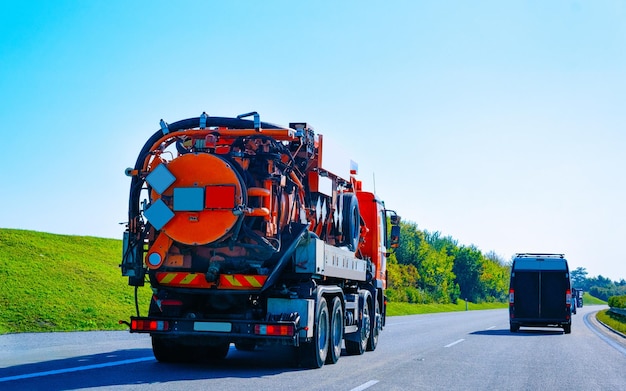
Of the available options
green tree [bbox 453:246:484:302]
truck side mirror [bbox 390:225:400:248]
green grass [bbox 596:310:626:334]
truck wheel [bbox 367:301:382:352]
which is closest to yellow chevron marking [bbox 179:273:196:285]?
truck wheel [bbox 367:301:382:352]

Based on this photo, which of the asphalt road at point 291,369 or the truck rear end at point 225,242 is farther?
the truck rear end at point 225,242

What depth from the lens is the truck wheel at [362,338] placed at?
15.3m

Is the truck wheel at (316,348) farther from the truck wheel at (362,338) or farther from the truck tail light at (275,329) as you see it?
the truck wheel at (362,338)

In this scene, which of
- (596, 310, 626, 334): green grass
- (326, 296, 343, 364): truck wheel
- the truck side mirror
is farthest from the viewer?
(596, 310, 626, 334): green grass

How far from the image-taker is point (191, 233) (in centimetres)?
1136

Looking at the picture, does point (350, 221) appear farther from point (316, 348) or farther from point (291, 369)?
point (291, 369)

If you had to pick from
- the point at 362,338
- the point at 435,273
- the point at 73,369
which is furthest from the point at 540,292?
the point at 435,273

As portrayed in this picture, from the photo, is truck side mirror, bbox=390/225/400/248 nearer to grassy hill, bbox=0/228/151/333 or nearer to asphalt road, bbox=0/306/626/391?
asphalt road, bbox=0/306/626/391

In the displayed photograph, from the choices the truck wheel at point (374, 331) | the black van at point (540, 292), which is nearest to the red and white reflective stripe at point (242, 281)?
the truck wheel at point (374, 331)

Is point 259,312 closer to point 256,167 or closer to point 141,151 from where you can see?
point 256,167

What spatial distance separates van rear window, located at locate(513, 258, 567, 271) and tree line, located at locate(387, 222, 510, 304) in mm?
15577

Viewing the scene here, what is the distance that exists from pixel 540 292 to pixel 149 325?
17818 mm

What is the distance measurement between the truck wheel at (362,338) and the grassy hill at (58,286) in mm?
7785

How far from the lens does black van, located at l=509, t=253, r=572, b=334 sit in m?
25.8
